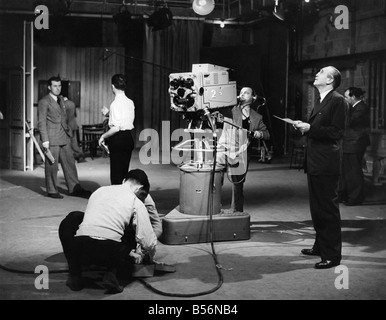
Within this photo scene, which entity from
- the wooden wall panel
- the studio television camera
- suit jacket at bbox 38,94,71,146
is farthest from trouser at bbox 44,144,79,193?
the wooden wall panel

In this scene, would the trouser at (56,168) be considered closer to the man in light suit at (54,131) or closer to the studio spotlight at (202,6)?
the man in light suit at (54,131)

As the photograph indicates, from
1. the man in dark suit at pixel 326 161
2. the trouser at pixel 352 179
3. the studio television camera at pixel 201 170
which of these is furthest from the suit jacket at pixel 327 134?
the trouser at pixel 352 179

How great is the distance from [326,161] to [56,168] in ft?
13.6

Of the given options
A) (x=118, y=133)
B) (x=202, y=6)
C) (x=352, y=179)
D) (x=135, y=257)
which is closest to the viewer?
(x=135, y=257)

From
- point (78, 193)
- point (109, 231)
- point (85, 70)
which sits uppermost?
point (85, 70)

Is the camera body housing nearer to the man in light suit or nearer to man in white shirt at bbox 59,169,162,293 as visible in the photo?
man in white shirt at bbox 59,169,162,293

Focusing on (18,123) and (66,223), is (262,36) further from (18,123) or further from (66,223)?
(66,223)

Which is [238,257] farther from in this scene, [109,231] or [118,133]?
[118,133]

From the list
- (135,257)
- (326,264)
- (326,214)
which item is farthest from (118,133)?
(326,264)

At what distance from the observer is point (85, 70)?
1364 centimetres

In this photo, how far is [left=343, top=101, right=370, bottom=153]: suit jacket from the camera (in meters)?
7.05

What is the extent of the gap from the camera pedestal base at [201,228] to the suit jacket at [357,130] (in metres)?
2.62

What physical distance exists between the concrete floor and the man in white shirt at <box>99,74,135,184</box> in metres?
0.82

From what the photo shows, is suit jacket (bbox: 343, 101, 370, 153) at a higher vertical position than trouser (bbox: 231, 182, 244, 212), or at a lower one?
higher
